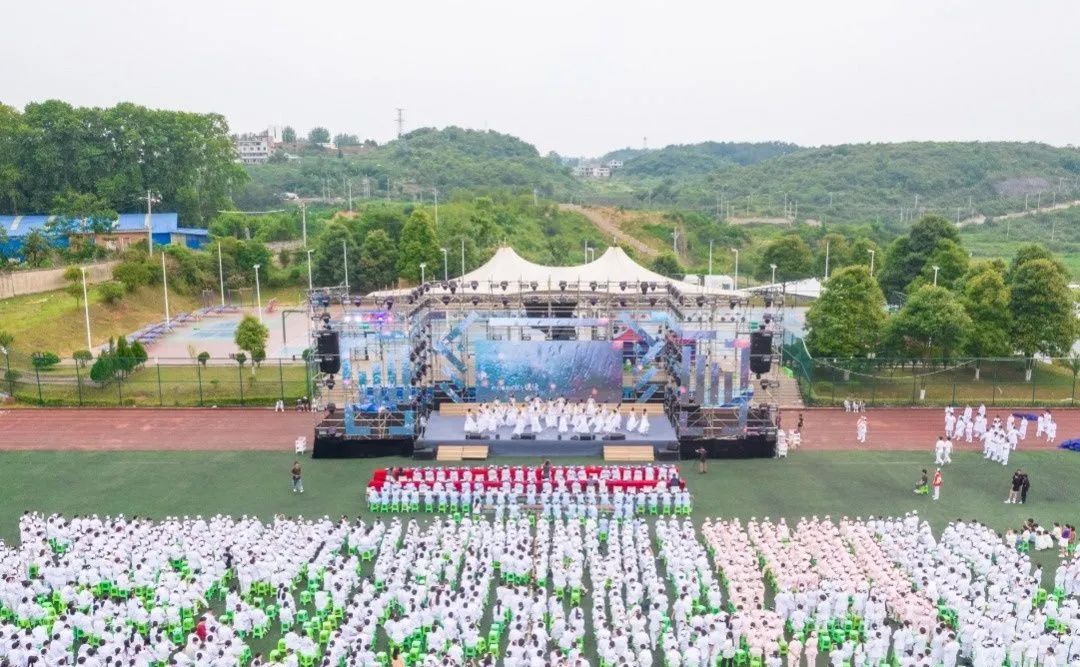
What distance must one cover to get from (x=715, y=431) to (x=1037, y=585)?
414 inches

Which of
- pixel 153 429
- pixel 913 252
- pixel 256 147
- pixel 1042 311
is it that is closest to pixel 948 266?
pixel 913 252

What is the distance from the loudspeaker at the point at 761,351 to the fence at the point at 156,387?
15.4m

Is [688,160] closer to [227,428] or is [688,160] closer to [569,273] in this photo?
[569,273]

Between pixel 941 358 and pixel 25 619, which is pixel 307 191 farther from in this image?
pixel 25 619

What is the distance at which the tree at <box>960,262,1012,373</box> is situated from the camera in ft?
107

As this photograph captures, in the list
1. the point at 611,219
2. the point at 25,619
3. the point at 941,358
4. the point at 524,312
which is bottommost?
the point at 25,619

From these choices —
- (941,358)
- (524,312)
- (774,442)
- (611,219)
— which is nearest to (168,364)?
(524,312)

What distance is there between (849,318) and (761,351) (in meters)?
8.17

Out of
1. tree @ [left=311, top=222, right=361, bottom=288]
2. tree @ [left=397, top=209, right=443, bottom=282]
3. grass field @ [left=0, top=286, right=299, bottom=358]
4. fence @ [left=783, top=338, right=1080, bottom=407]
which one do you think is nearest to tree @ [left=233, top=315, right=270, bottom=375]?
grass field @ [left=0, top=286, right=299, bottom=358]

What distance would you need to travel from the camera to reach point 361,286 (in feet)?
186

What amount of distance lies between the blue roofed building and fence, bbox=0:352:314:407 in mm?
21468

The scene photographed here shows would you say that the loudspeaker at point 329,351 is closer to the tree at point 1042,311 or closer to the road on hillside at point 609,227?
the tree at point 1042,311

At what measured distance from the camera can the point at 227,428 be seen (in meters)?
29.0

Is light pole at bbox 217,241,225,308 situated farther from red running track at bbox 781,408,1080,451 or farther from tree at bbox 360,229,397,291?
red running track at bbox 781,408,1080,451
